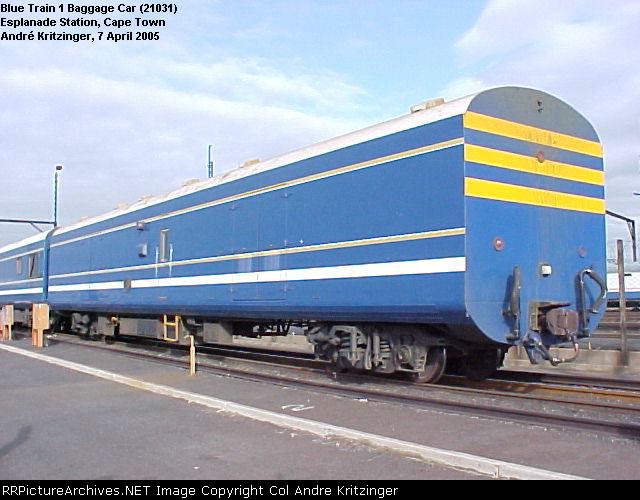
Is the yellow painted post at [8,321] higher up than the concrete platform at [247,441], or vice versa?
the yellow painted post at [8,321]

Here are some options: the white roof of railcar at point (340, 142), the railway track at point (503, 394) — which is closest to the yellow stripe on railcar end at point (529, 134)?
the white roof of railcar at point (340, 142)

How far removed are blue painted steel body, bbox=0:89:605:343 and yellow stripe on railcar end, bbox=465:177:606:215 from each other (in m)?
0.08

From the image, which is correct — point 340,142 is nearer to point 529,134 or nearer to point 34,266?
point 529,134

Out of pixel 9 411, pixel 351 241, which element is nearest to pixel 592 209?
pixel 351 241

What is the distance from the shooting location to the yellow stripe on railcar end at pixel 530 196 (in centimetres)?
796

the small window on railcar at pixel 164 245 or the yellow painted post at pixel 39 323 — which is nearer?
the small window on railcar at pixel 164 245

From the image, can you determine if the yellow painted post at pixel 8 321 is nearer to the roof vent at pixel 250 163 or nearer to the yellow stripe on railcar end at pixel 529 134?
the roof vent at pixel 250 163

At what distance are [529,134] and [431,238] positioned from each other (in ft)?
6.32

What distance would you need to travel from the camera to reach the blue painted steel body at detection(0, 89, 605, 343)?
7977mm

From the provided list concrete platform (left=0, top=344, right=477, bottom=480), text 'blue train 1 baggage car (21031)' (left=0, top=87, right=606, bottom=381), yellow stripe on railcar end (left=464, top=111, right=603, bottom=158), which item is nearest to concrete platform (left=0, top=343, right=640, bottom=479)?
concrete platform (left=0, top=344, right=477, bottom=480)

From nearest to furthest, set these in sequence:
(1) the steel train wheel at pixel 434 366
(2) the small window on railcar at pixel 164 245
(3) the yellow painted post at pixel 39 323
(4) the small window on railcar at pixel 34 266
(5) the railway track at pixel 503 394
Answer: (5) the railway track at pixel 503 394 → (1) the steel train wheel at pixel 434 366 → (2) the small window on railcar at pixel 164 245 → (3) the yellow painted post at pixel 39 323 → (4) the small window on railcar at pixel 34 266

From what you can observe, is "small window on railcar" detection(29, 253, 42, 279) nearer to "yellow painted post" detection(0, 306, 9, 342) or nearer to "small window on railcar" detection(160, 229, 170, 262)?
"yellow painted post" detection(0, 306, 9, 342)

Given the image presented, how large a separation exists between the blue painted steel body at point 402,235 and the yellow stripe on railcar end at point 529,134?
0.27 feet

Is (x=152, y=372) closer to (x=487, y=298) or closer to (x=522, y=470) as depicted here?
(x=487, y=298)
